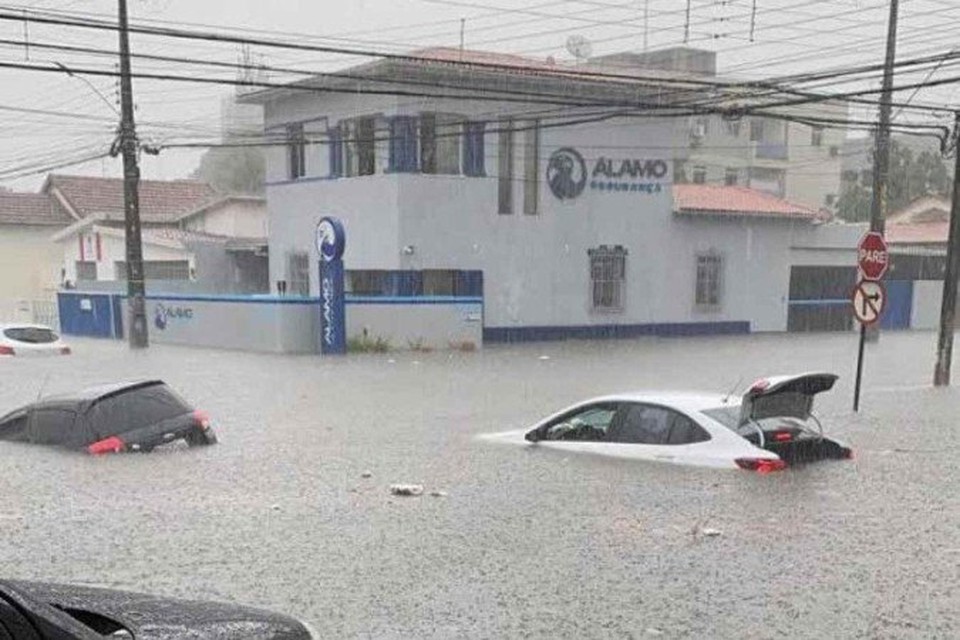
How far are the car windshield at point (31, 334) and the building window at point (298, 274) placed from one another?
8369 mm

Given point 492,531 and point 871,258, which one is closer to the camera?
point 492,531

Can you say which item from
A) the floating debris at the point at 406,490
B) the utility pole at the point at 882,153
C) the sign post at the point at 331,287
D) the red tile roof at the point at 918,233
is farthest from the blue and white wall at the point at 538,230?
the floating debris at the point at 406,490

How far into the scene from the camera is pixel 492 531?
8.22 meters

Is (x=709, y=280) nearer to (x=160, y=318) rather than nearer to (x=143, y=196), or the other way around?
(x=160, y=318)

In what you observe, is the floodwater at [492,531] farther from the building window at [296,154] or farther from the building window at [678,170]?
the building window at [678,170]

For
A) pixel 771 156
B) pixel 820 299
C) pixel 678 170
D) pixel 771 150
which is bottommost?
pixel 820 299

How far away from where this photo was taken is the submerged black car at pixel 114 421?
11.8m

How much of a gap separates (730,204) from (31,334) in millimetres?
22325

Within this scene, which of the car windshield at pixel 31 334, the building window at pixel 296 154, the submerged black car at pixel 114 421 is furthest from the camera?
the building window at pixel 296 154

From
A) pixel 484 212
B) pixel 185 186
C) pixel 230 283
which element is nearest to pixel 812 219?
pixel 484 212

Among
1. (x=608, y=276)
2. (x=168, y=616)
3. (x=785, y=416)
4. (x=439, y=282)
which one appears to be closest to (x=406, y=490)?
(x=785, y=416)

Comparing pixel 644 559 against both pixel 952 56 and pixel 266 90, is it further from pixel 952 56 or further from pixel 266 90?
pixel 266 90

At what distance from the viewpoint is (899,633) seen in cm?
589

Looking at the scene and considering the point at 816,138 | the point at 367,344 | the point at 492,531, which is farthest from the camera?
the point at 816,138
